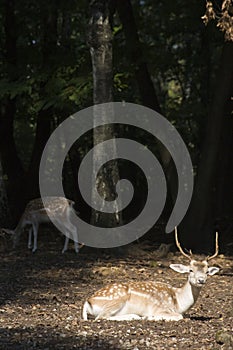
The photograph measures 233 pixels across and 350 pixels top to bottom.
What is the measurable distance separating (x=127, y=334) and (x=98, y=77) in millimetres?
7075

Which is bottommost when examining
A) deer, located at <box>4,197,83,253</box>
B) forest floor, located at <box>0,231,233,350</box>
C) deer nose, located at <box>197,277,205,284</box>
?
forest floor, located at <box>0,231,233,350</box>

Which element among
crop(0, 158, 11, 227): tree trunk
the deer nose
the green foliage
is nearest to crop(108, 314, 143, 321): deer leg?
the deer nose

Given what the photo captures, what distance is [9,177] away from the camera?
753 inches

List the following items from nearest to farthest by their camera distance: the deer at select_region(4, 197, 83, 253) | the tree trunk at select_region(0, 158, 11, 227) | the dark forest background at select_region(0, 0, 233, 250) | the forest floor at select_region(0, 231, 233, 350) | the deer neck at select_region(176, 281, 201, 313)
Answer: the forest floor at select_region(0, 231, 233, 350), the deer neck at select_region(176, 281, 201, 313), the dark forest background at select_region(0, 0, 233, 250), the deer at select_region(4, 197, 83, 253), the tree trunk at select_region(0, 158, 11, 227)

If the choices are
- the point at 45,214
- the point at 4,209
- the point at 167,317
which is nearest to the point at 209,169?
the point at 45,214

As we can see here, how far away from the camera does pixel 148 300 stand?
7.67 metres

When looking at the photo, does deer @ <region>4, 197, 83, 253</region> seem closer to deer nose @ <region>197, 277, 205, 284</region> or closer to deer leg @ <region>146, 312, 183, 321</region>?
deer leg @ <region>146, 312, 183, 321</region>

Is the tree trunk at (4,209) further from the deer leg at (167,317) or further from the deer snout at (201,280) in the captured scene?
the deer snout at (201,280)

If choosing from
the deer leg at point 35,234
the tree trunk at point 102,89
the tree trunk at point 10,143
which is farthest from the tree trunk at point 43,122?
the tree trunk at point 102,89

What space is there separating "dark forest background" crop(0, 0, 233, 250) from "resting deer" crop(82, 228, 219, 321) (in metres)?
3.47

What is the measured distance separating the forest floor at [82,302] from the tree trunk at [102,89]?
3.15 feet

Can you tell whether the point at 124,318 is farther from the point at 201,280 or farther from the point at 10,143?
the point at 10,143

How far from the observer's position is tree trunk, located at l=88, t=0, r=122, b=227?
12.9 metres

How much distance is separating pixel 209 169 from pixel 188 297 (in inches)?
238
